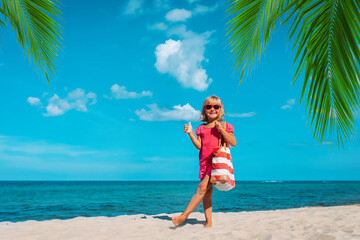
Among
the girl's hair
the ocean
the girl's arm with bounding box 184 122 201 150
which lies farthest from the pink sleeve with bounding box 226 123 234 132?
the ocean

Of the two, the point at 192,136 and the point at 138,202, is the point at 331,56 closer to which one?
the point at 192,136

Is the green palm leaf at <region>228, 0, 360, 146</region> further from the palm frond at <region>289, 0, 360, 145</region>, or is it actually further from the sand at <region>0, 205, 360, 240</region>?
the sand at <region>0, 205, 360, 240</region>

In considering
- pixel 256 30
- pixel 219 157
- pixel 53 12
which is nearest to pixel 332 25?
pixel 256 30

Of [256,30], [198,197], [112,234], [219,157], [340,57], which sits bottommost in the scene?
[112,234]

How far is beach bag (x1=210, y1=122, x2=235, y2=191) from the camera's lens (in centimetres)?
372

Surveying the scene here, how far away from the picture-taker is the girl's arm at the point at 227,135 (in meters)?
3.82

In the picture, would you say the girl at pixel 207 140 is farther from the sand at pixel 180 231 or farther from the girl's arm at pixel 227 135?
the sand at pixel 180 231

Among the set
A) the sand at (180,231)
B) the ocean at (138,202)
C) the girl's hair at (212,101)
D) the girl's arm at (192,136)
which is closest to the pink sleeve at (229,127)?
the girl's hair at (212,101)

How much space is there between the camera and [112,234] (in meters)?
4.09

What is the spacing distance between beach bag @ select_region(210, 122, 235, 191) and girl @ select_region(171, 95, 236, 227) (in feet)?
0.52

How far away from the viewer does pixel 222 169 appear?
12.2 feet

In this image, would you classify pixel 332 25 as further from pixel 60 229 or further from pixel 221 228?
pixel 60 229

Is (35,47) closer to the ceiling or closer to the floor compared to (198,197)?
closer to the ceiling

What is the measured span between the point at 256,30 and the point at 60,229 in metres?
4.22
